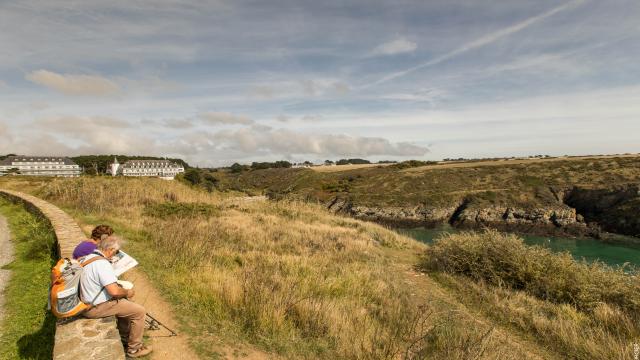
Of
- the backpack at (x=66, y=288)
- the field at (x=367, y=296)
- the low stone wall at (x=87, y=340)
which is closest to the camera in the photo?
the low stone wall at (x=87, y=340)

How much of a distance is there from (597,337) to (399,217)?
44418 mm

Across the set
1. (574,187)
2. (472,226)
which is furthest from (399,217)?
(574,187)

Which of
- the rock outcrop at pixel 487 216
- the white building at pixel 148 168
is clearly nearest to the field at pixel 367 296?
the rock outcrop at pixel 487 216

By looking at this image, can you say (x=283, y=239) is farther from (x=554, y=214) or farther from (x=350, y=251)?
(x=554, y=214)

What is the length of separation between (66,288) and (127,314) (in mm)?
Result: 834

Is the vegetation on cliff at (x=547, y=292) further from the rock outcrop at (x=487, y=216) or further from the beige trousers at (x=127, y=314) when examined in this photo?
the rock outcrop at (x=487, y=216)

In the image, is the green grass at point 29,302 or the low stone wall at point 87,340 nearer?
the low stone wall at point 87,340

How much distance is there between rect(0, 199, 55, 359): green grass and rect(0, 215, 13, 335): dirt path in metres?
0.10

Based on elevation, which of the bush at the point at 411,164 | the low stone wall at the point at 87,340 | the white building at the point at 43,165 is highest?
the white building at the point at 43,165

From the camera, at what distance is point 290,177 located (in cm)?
9419

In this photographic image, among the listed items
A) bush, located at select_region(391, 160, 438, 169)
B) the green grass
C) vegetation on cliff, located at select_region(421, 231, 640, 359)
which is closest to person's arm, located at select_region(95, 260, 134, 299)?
the green grass

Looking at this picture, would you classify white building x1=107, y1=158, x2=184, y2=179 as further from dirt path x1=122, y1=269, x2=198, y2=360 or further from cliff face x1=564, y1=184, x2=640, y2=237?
dirt path x1=122, y1=269, x2=198, y2=360

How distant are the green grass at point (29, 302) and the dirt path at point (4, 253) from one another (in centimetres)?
10

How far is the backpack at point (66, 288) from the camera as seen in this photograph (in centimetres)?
451
